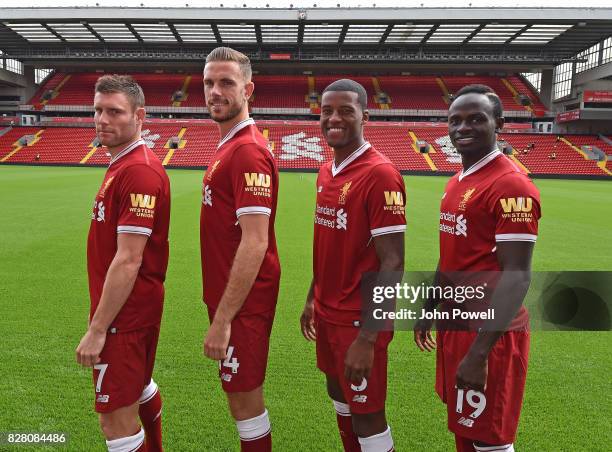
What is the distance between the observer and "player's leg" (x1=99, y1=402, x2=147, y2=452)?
2.24m

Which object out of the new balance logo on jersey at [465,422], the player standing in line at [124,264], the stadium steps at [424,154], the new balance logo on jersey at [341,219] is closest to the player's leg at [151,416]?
the player standing in line at [124,264]

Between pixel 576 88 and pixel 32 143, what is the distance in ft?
154

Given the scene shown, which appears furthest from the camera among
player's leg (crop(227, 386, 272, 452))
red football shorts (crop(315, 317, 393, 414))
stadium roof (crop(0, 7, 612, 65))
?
stadium roof (crop(0, 7, 612, 65))

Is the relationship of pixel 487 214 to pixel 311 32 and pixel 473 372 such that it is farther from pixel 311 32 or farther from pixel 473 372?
pixel 311 32

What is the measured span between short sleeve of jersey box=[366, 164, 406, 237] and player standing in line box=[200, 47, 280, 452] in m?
0.50

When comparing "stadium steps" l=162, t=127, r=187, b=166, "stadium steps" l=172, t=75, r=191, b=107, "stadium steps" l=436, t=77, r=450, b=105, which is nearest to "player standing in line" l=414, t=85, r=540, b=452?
"stadium steps" l=162, t=127, r=187, b=166

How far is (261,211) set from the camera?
7.07ft

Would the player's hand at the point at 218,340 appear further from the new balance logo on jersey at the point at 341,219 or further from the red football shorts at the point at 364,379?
the new balance logo on jersey at the point at 341,219

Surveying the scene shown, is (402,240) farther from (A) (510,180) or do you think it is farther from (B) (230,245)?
(B) (230,245)

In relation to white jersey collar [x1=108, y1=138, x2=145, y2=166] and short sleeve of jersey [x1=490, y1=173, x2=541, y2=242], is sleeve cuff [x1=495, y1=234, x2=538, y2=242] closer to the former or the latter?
short sleeve of jersey [x1=490, y1=173, x2=541, y2=242]

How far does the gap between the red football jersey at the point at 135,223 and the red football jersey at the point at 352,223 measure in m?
0.86

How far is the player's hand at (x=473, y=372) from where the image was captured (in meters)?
2.00

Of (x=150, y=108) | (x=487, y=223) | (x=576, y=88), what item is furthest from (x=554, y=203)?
(x=150, y=108)

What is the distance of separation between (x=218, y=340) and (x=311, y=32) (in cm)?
3777
